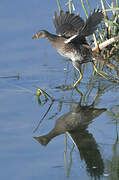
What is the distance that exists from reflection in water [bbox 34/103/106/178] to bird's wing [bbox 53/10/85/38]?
1.29 meters

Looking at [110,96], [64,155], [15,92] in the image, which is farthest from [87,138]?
[15,92]

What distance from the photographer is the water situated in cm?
433

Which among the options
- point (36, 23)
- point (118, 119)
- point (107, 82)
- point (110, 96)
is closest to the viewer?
point (118, 119)

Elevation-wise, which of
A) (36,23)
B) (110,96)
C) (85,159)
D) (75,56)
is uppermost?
(36,23)

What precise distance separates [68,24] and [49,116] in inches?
66.6

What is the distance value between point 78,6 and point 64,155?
443 cm

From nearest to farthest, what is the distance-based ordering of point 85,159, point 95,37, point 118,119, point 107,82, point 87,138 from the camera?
point 85,159 → point 87,138 → point 118,119 → point 107,82 → point 95,37

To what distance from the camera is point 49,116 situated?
541 cm

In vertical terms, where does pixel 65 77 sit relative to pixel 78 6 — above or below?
below

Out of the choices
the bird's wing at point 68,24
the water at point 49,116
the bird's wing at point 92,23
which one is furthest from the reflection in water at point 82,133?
the bird's wing at point 68,24

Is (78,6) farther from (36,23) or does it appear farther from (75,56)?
(75,56)

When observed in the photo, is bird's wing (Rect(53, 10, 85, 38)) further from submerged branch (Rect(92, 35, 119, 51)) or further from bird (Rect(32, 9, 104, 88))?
submerged branch (Rect(92, 35, 119, 51))

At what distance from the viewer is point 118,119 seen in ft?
17.3

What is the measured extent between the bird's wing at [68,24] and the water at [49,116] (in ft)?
1.62
